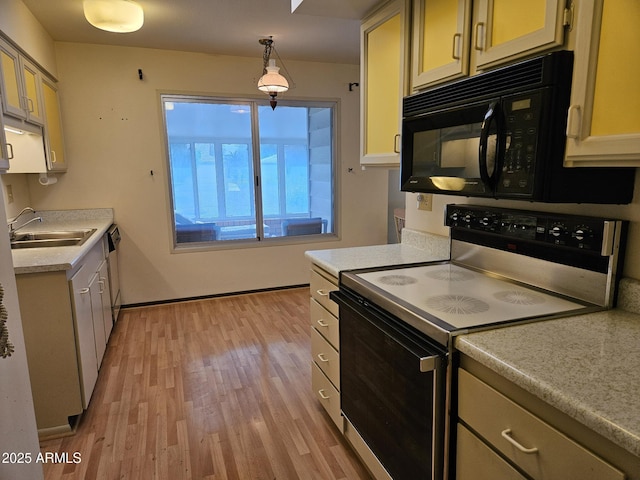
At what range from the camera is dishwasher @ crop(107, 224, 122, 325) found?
338cm

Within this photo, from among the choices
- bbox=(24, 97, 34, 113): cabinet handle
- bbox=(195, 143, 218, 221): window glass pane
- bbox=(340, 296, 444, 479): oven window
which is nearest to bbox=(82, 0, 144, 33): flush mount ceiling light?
bbox=(24, 97, 34, 113): cabinet handle

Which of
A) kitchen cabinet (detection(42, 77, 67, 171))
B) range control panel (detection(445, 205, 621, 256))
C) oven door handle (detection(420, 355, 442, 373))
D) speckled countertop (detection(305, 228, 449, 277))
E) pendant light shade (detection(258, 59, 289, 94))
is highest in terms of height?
pendant light shade (detection(258, 59, 289, 94))

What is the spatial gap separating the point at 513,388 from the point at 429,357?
0.25 metres

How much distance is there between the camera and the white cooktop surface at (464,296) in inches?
49.7

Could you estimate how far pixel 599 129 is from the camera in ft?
3.56

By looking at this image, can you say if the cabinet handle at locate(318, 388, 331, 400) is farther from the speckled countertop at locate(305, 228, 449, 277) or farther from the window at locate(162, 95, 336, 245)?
the window at locate(162, 95, 336, 245)

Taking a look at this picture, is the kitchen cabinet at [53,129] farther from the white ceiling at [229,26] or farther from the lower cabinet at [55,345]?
the lower cabinet at [55,345]

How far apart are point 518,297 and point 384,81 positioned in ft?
4.24

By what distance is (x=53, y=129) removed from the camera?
327 centimetres

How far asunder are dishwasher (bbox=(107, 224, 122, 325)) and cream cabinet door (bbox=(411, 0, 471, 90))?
2748 millimetres

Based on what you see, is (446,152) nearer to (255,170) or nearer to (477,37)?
(477,37)

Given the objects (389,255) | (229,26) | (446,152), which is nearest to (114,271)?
(229,26)

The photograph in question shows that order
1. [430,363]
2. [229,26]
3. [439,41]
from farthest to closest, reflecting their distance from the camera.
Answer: [229,26]
[439,41]
[430,363]

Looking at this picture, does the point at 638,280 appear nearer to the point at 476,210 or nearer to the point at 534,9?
the point at 476,210
